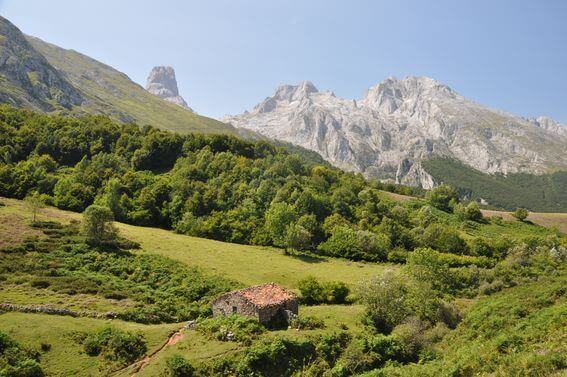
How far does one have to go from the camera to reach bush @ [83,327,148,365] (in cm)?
3328

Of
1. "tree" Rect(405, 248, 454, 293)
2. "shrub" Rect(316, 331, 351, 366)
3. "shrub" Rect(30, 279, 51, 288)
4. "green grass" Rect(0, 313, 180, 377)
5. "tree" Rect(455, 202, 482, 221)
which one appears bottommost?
"shrub" Rect(30, 279, 51, 288)

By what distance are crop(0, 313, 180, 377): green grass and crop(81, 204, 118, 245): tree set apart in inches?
1120

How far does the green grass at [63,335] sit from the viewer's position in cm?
3219

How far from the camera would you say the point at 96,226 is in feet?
220

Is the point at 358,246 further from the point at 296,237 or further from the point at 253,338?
the point at 253,338

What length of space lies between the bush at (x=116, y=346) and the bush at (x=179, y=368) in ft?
16.4

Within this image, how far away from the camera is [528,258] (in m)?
81.1

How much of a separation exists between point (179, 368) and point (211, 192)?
2953 inches

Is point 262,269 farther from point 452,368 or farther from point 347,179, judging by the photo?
point 347,179

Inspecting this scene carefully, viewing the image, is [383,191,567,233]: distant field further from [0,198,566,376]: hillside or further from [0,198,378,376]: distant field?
[0,198,566,376]: hillside

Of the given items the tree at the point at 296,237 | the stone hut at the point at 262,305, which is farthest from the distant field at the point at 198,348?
the tree at the point at 296,237

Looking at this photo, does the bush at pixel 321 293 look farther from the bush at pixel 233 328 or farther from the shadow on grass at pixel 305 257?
the shadow on grass at pixel 305 257

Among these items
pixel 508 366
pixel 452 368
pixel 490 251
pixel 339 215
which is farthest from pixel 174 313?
pixel 490 251

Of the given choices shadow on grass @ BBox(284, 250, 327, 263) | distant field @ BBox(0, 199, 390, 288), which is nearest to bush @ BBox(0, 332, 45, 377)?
distant field @ BBox(0, 199, 390, 288)
